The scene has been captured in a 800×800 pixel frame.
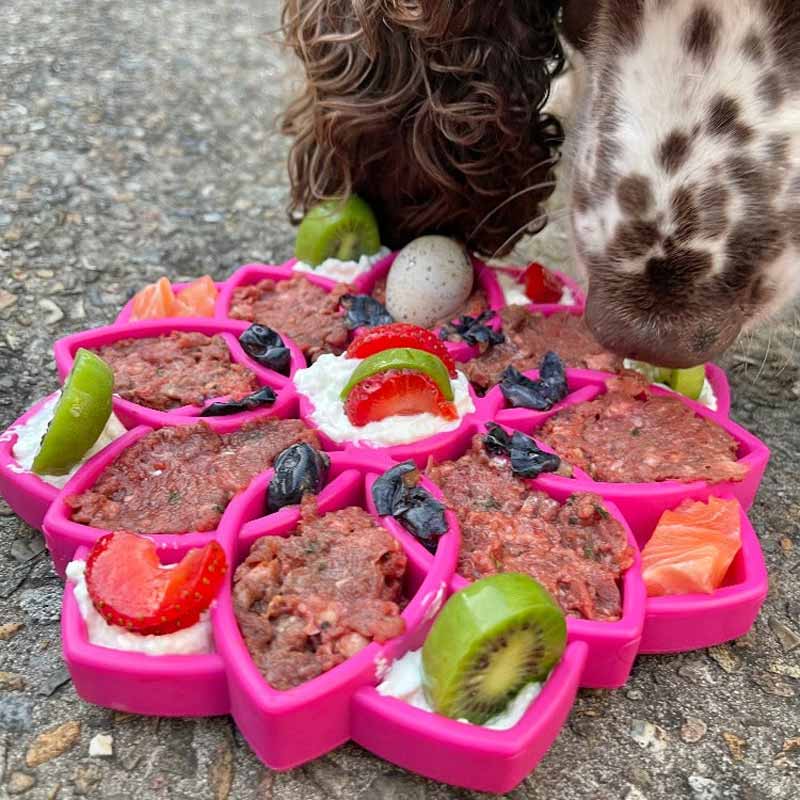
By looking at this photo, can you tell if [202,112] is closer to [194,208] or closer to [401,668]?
[194,208]

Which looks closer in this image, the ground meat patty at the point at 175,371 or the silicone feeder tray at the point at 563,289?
the ground meat patty at the point at 175,371

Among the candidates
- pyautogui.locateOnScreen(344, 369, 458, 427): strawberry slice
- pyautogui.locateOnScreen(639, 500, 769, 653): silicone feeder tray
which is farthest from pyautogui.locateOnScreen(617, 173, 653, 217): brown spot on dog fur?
pyautogui.locateOnScreen(639, 500, 769, 653): silicone feeder tray

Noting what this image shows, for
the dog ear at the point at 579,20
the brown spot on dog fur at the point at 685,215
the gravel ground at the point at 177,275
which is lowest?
the gravel ground at the point at 177,275

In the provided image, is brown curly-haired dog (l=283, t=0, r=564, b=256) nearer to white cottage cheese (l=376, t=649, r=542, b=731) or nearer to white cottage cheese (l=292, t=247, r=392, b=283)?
white cottage cheese (l=292, t=247, r=392, b=283)

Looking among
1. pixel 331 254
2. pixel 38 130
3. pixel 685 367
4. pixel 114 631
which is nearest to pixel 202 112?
pixel 38 130

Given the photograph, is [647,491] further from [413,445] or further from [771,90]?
[771,90]

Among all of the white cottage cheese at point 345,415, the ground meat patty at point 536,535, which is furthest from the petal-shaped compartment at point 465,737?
the white cottage cheese at point 345,415

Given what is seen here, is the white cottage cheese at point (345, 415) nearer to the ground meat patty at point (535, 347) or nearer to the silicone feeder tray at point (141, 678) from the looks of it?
the ground meat patty at point (535, 347)
